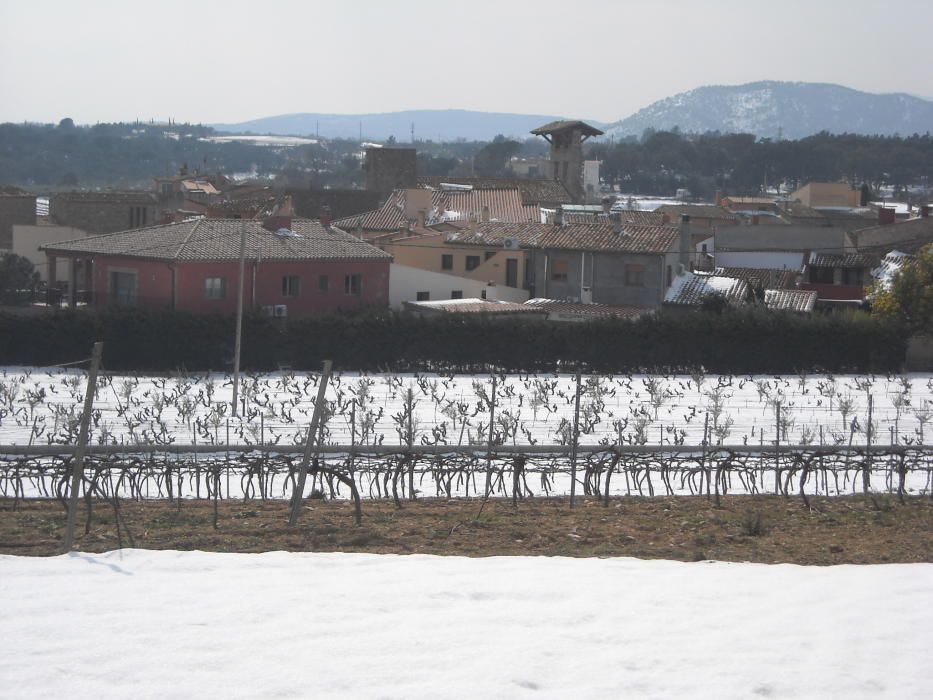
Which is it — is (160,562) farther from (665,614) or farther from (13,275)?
(13,275)

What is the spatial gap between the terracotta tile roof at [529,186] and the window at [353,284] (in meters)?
21.7

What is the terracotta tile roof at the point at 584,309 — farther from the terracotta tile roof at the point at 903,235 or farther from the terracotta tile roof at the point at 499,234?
the terracotta tile roof at the point at 903,235

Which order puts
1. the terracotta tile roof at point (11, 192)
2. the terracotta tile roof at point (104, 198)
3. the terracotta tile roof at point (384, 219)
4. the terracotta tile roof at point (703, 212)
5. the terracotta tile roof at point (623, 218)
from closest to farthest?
the terracotta tile roof at point (623, 218), the terracotta tile roof at point (384, 219), the terracotta tile roof at point (104, 198), the terracotta tile roof at point (11, 192), the terracotta tile roof at point (703, 212)

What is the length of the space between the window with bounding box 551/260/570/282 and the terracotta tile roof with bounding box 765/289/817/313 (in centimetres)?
683

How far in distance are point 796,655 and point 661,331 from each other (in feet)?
82.6

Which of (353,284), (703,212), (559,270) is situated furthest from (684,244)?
(703,212)

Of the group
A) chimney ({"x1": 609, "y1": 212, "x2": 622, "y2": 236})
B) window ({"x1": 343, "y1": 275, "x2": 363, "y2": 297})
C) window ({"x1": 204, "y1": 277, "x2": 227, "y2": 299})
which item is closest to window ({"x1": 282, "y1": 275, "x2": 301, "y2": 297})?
window ({"x1": 204, "y1": 277, "x2": 227, "y2": 299})

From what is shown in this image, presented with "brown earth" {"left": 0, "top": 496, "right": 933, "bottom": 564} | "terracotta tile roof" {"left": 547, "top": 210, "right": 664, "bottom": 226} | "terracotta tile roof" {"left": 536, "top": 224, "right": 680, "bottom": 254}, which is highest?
"terracotta tile roof" {"left": 547, "top": 210, "right": 664, "bottom": 226}

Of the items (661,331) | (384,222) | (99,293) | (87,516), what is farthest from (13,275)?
(87,516)

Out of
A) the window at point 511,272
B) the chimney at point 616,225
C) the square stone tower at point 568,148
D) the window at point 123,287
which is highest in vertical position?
the square stone tower at point 568,148

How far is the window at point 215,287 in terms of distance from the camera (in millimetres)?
34750

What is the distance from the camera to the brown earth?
9906 mm

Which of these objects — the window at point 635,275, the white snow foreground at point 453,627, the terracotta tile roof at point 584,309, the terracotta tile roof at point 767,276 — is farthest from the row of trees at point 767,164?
the white snow foreground at point 453,627

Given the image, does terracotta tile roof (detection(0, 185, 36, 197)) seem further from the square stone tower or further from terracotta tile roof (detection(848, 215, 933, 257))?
terracotta tile roof (detection(848, 215, 933, 257))
